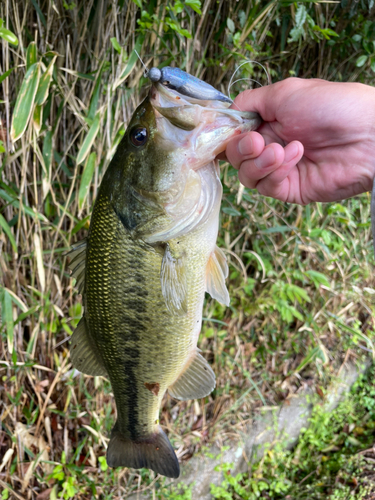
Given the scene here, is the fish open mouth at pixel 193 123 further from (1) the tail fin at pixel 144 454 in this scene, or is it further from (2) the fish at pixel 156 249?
(1) the tail fin at pixel 144 454

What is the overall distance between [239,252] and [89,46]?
61.8 inches

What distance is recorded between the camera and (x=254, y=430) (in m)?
2.96

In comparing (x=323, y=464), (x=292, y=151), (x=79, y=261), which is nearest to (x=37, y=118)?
(x=79, y=261)

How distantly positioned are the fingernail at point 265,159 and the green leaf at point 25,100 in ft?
2.82

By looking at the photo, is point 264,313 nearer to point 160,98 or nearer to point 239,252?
point 239,252

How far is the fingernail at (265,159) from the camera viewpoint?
1.13 m

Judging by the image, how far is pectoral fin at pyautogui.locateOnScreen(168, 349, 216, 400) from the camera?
4.64 feet

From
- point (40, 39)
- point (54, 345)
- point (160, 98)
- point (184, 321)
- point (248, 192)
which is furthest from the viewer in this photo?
point (248, 192)

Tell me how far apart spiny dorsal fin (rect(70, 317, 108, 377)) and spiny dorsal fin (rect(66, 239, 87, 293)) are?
0.48ft

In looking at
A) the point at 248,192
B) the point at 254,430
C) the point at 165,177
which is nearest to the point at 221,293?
the point at 165,177

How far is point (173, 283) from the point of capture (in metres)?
1.18

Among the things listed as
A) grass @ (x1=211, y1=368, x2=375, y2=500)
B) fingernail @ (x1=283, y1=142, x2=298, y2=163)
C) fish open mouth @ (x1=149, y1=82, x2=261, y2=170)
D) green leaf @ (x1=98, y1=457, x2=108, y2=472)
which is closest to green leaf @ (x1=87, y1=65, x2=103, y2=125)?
fish open mouth @ (x1=149, y1=82, x2=261, y2=170)

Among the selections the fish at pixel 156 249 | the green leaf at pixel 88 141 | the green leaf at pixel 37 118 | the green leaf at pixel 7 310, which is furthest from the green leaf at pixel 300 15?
the green leaf at pixel 7 310

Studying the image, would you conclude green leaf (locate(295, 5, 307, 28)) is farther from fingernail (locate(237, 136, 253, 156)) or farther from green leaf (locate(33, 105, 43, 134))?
green leaf (locate(33, 105, 43, 134))
